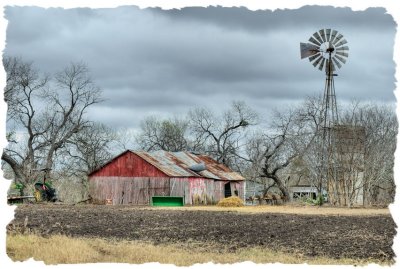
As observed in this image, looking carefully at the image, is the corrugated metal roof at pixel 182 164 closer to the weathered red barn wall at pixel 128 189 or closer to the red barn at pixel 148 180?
the red barn at pixel 148 180

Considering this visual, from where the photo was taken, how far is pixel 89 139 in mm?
53969

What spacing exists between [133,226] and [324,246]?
7383 millimetres

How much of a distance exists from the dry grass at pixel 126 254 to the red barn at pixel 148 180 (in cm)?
2736

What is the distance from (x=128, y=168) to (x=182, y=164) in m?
4.63

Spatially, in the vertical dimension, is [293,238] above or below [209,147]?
below

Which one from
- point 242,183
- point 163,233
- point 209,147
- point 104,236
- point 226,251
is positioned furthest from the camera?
point 209,147

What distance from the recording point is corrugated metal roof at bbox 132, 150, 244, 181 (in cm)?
4194

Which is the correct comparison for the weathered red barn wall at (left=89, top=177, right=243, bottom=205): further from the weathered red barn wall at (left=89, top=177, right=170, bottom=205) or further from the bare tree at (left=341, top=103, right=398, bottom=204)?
the bare tree at (left=341, top=103, right=398, bottom=204)

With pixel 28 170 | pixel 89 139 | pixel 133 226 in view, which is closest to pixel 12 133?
pixel 28 170

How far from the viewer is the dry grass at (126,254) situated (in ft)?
34.3

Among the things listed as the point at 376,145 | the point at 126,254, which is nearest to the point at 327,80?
the point at 376,145

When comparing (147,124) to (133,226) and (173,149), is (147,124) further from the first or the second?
(133,226)

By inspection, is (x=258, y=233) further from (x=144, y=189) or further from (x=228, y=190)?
(x=228, y=190)

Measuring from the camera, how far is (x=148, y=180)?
4119 centimetres
